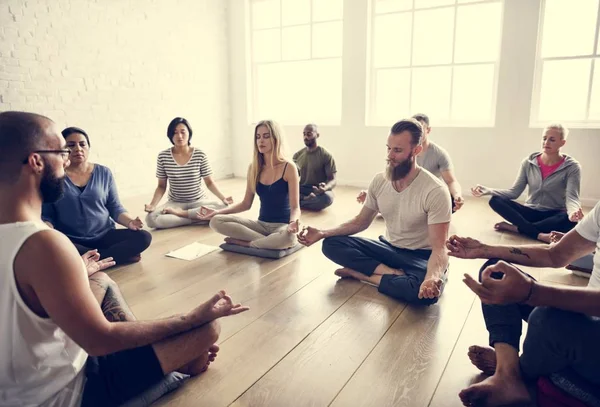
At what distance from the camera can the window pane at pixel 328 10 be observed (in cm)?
646

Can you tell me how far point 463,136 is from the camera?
5.78 m

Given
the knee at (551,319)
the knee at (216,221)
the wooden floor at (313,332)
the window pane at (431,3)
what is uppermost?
the window pane at (431,3)

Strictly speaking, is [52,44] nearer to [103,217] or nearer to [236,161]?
[103,217]

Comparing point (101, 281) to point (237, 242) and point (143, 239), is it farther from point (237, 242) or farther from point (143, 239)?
point (237, 242)

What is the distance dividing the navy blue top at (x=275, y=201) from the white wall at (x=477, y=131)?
3.15m

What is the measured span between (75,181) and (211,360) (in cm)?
183

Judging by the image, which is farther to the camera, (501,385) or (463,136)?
(463,136)

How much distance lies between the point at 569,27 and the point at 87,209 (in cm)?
551

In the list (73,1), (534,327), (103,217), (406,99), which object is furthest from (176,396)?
(406,99)

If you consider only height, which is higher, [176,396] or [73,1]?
[73,1]

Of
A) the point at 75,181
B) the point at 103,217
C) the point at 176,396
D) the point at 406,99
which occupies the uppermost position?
the point at 406,99

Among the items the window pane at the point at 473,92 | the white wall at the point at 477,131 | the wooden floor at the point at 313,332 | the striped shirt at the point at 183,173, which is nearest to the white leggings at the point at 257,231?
the wooden floor at the point at 313,332

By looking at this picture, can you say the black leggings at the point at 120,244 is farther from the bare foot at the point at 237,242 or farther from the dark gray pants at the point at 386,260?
the dark gray pants at the point at 386,260

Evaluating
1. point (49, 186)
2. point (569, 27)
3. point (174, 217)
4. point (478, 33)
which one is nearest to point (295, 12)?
point (478, 33)
